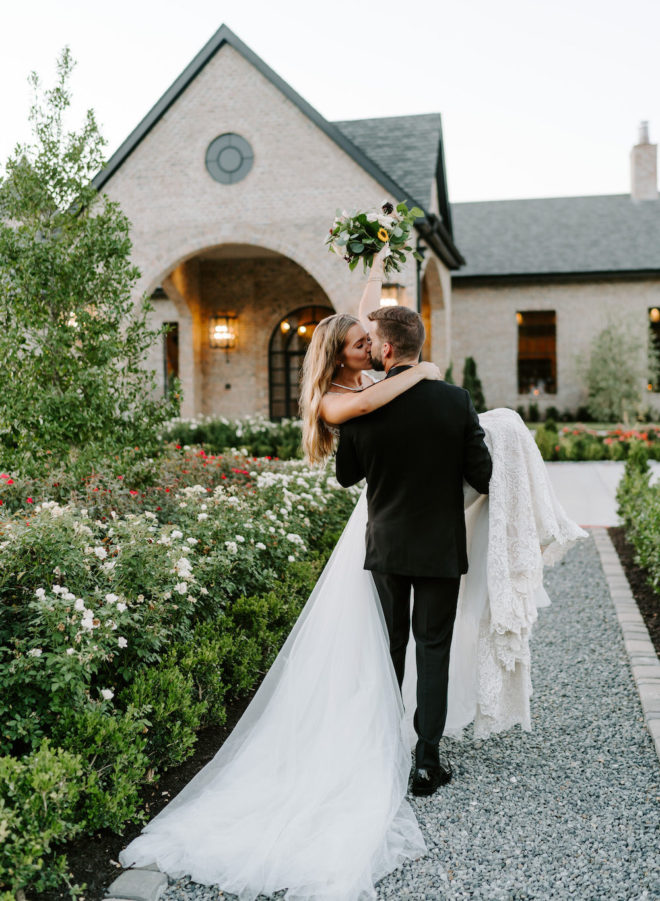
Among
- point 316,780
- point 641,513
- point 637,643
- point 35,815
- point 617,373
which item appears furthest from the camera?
point 617,373

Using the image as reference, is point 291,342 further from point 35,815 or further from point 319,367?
point 35,815

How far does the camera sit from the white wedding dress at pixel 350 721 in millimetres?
2516

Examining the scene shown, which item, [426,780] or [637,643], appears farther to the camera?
[637,643]

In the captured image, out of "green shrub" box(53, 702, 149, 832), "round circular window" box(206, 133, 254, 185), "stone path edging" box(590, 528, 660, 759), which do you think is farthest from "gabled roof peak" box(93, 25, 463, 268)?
"green shrub" box(53, 702, 149, 832)

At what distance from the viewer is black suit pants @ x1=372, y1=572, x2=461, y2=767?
304cm

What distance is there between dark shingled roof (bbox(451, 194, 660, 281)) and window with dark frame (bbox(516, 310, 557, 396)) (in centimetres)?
154

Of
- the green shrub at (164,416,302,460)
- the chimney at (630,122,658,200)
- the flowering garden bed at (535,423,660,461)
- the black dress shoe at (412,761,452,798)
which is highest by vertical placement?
the chimney at (630,122,658,200)

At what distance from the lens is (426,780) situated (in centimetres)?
305

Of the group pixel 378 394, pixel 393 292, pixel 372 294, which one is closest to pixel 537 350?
pixel 393 292

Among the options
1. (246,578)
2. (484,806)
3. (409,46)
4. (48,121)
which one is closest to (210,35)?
(409,46)

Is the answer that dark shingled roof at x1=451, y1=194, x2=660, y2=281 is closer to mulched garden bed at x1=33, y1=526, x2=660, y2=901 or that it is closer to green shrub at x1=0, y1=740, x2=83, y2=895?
mulched garden bed at x1=33, y1=526, x2=660, y2=901

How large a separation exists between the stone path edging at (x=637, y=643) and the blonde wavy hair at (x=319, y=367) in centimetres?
212

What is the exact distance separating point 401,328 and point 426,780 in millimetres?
1821

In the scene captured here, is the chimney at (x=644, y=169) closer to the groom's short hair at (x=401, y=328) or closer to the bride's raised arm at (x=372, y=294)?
the bride's raised arm at (x=372, y=294)
